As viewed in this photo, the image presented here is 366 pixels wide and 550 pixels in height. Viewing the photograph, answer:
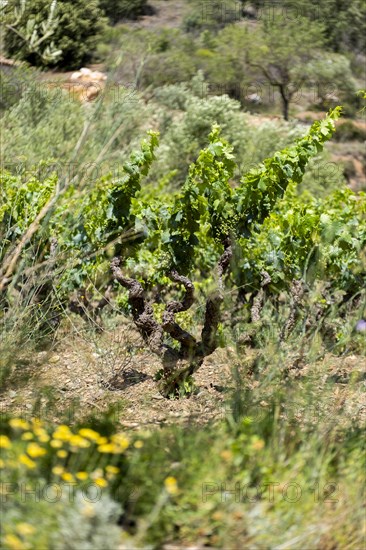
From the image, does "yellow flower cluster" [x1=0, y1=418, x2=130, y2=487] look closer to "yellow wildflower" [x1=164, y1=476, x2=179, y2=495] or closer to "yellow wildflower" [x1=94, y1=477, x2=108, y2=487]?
"yellow wildflower" [x1=94, y1=477, x2=108, y2=487]

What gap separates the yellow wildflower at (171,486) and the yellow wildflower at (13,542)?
1.61ft

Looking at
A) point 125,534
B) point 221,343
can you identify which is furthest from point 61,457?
point 221,343

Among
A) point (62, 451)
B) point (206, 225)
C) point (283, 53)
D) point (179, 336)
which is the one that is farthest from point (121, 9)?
point (62, 451)

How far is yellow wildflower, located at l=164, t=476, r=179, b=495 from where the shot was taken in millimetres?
2748

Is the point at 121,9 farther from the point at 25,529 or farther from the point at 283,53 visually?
the point at 25,529

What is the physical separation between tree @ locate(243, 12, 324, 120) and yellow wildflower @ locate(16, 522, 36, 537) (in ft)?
92.2

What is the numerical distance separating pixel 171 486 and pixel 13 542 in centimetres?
54

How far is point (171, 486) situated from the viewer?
2775 millimetres

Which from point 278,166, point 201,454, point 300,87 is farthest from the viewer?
point 300,87

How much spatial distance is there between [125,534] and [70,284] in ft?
13.5

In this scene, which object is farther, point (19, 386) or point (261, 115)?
point (261, 115)

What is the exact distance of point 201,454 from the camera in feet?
10.5

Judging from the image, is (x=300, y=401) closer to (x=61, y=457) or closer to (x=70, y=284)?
(x=61, y=457)

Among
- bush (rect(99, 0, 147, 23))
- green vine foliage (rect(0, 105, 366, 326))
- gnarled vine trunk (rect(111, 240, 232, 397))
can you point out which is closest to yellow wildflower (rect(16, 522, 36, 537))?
green vine foliage (rect(0, 105, 366, 326))
